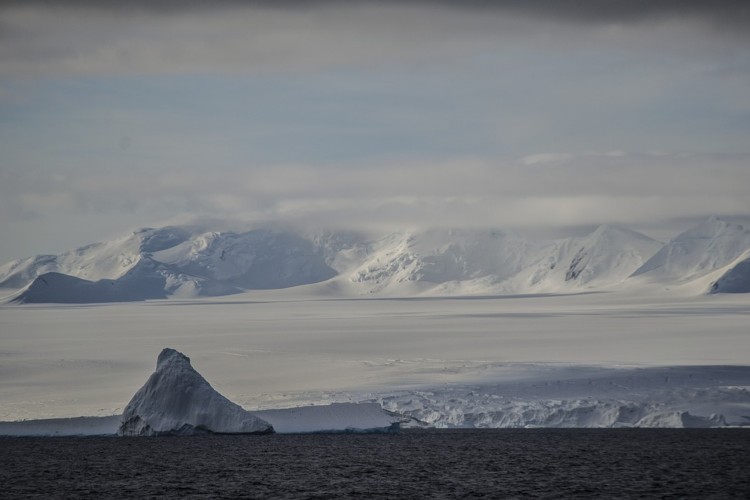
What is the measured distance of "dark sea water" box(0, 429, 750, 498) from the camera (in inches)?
2203

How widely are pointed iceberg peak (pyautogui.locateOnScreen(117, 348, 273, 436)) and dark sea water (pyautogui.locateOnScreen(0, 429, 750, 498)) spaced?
1.99 metres

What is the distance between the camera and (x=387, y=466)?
2719 inches

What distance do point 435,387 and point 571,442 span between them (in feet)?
62.9

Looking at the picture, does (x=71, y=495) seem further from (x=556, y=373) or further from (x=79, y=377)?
(x=556, y=373)

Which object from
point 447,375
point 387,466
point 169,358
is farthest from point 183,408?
point 447,375

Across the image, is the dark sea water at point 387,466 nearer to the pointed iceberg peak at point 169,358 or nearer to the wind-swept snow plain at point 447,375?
the wind-swept snow plain at point 447,375

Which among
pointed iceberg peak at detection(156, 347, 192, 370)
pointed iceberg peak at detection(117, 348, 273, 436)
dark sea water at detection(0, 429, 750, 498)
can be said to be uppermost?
pointed iceberg peak at detection(156, 347, 192, 370)

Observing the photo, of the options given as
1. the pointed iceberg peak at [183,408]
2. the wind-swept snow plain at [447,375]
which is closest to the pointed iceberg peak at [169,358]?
the pointed iceberg peak at [183,408]

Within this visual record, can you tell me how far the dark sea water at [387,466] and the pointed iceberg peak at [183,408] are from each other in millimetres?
1992

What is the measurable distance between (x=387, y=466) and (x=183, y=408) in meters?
17.6

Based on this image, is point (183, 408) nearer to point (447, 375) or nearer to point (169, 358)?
point (169, 358)

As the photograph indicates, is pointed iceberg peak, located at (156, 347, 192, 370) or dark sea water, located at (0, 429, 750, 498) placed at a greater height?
pointed iceberg peak, located at (156, 347, 192, 370)

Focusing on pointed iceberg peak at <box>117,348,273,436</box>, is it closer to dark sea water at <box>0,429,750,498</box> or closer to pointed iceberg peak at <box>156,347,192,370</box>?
pointed iceberg peak at <box>156,347,192,370</box>

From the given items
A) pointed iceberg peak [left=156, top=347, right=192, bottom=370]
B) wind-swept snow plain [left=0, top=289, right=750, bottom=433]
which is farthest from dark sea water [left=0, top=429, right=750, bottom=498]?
pointed iceberg peak [left=156, top=347, right=192, bottom=370]
